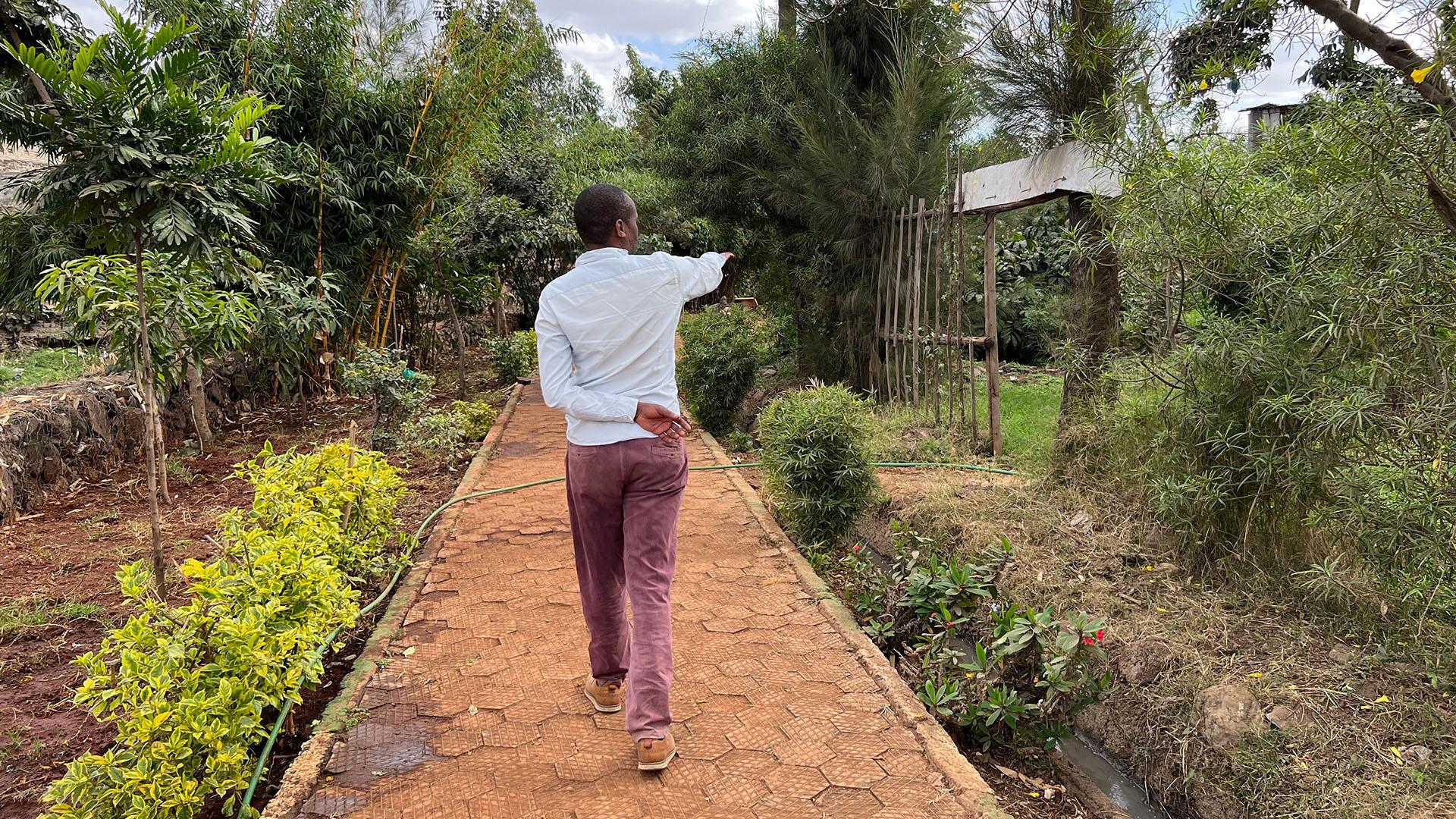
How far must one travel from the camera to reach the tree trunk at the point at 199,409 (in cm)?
637

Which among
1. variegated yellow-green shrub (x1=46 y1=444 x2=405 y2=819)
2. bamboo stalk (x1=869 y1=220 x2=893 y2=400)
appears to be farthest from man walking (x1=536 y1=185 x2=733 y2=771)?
bamboo stalk (x1=869 y1=220 x2=893 y2=400)

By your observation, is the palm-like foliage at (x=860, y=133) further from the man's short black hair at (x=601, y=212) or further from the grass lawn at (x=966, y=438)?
the man's short black hair at (x=601, y=212)

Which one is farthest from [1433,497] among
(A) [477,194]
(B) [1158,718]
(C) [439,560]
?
(A) [477,194]

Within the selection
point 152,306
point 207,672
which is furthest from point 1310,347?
point 152,306

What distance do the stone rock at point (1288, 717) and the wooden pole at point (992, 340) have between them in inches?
130

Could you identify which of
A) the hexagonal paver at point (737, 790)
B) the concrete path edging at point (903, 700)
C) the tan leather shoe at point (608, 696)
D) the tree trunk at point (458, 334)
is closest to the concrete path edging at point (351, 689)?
the tan leather shoe at point (608, 696)

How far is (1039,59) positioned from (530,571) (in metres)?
4.21

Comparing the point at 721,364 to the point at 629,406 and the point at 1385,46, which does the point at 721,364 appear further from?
the point at 1385,46

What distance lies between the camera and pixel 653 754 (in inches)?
Result: 96.7

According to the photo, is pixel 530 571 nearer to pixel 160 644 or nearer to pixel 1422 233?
pixel 160 644

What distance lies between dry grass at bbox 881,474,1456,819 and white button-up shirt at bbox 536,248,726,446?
208 cm

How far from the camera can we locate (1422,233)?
2541 mm

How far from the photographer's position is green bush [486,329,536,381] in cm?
1087

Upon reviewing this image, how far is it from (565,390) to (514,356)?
346 inches
